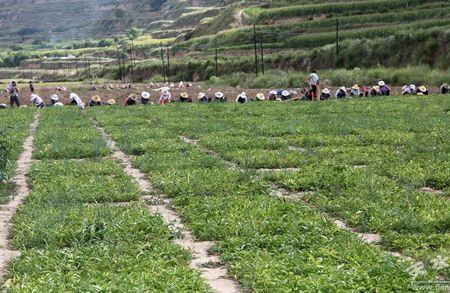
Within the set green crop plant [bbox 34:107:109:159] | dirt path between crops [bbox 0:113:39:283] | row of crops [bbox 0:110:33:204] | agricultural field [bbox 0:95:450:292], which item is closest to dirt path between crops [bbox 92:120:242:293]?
agricultural field [bbox 0:95:450:292]

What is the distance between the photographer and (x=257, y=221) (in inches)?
324

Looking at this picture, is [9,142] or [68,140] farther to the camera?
[68,140]

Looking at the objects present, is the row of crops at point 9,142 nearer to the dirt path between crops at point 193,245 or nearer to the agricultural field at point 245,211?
the agricultural field at point 245,211

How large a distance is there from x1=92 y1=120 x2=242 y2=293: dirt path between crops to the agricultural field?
0.04 meters

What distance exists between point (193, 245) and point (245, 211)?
129 centimetres

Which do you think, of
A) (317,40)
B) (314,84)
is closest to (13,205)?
(314,84)

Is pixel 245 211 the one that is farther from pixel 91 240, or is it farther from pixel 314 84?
pixel 314 84

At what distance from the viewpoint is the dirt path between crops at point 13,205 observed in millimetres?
7607

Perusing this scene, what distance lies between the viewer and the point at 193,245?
780 cm

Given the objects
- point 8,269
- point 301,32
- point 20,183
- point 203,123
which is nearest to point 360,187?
→ point 8,269

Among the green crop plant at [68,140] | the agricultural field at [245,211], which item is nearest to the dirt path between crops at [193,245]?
the agricultural field at [245,211]

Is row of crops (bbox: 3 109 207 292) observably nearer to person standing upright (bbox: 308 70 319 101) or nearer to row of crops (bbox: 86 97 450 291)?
row of crops (bbox: 86 97 450 291)

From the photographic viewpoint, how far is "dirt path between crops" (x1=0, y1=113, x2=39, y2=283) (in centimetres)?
761

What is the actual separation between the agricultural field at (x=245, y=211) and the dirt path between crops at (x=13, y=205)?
0.42ft
